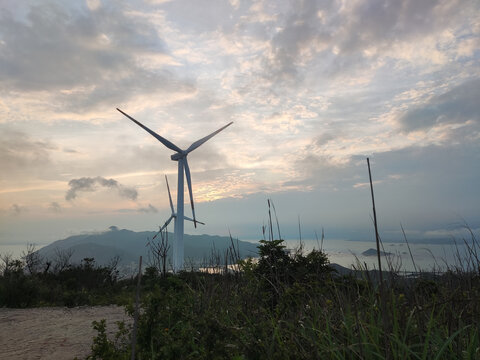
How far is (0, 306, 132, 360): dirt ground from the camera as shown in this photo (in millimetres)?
8695

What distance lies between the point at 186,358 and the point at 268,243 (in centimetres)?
597

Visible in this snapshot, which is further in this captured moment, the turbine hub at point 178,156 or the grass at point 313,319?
the turbine hub at point 178,156

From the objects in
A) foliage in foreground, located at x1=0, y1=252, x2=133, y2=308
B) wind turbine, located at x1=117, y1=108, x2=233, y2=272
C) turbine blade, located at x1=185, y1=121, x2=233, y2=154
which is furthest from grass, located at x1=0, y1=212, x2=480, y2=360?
turbine blade, located at x1=185, y1=121, x2=233, y2=154

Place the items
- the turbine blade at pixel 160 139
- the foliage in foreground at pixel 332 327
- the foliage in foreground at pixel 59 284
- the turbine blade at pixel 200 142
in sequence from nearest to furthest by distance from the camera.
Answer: the foliage in foreground at pixel 332 327
the foliage in foreground at pixel 59 284
the turbine blade at pixel 160 139
the turbine blade at pixel 200 142

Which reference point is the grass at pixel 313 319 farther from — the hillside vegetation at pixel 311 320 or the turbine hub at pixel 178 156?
the turbine hub at pixel 178 156

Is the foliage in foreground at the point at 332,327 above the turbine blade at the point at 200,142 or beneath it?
beneath

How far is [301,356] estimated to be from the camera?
438cm

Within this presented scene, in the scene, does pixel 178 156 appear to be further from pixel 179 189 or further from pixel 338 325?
pixel 338 325

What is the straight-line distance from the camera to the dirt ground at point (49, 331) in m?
8.70

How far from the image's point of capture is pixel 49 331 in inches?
434

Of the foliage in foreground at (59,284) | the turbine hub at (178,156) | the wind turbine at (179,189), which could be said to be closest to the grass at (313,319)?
the foliage in foreground at (59,284)

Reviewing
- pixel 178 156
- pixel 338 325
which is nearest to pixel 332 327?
pixel 338 325

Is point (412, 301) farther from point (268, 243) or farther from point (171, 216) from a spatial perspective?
point (171, 216)

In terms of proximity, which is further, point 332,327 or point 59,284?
point 59,284
